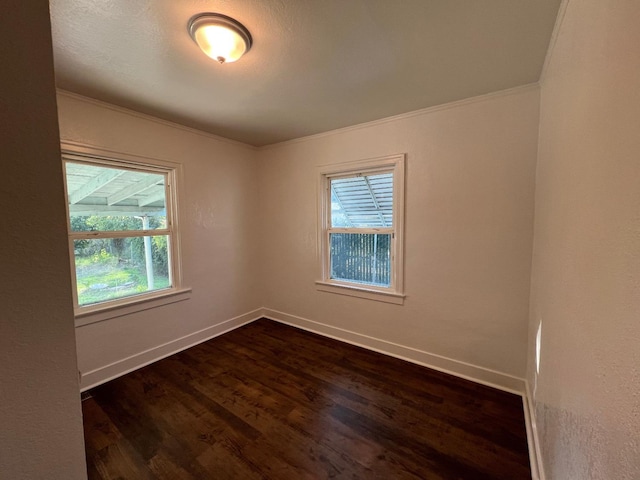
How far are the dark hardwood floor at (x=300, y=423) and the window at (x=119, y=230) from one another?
0.80 meters

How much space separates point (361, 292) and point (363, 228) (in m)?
0.70

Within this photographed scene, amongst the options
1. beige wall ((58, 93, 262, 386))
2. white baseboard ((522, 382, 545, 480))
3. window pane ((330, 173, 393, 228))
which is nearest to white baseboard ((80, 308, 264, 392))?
beige wall ((58, 93, 262, 386))

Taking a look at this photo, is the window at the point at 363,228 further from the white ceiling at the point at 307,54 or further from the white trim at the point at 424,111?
the white ceiling at the point at 307,54

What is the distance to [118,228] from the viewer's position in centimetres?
240

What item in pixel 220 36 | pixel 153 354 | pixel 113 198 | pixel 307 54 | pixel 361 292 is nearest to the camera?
pixel 220 36

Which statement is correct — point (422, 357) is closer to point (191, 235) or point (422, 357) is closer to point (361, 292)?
point (361, 292)

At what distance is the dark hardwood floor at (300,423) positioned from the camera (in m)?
1.49

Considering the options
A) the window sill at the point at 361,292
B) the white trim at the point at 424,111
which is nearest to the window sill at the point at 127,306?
the window sill at the point at 361,292

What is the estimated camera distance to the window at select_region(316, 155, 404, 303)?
2.60 m

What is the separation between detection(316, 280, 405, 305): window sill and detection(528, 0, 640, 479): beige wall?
1.34m

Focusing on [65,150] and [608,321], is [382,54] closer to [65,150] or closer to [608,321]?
[608,321]

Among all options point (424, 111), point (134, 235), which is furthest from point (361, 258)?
point (134, 235)

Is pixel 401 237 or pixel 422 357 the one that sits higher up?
pixel 401 237

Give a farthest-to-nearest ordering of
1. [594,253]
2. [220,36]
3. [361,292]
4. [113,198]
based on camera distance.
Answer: [361,292], [113,198], [220,36], [594,253]
